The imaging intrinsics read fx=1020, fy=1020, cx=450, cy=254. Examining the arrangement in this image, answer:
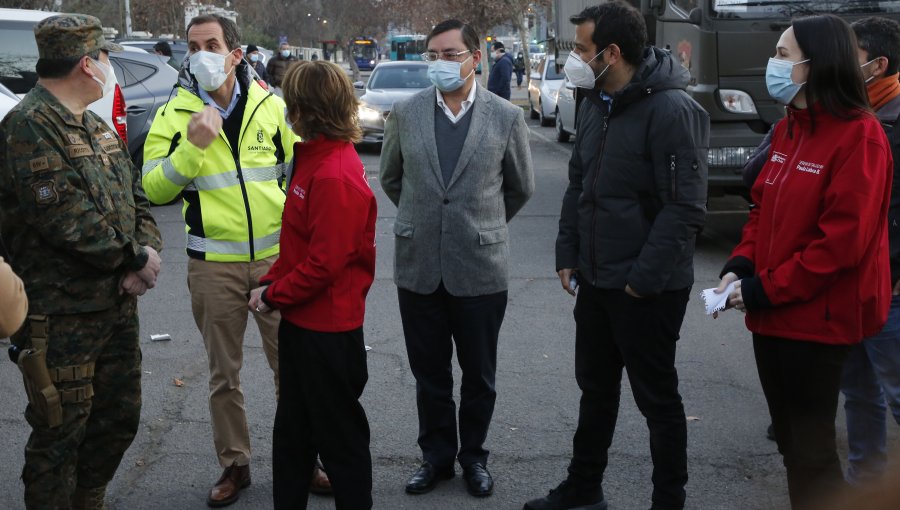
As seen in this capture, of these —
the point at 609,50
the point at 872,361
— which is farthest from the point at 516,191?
the point at 872,361

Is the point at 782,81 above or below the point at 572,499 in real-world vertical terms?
above

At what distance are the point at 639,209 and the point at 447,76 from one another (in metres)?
1.13

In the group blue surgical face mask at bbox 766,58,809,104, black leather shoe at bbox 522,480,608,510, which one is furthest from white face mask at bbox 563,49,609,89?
black leather shoe at bbox 522,480,608,510

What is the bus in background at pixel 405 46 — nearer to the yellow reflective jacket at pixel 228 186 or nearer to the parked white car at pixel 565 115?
the parked white car at pixel 565 115

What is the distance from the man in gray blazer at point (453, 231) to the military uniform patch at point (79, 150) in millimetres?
1404

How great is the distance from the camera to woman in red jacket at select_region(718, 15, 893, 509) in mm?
3301

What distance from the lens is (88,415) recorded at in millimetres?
3732

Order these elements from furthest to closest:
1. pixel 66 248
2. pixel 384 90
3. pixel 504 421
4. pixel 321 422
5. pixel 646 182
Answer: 1. pixel 384 90
2. pixel 504 421
3. pixel 646 182
4. pixel 321 422
5. pixel 66 248

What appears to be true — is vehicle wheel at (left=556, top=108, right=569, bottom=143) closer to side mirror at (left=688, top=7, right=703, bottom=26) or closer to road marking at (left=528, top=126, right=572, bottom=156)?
road marking at (left=528, top=126, right=572, bottom=156)

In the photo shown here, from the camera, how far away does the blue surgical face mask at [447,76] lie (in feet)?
14.7

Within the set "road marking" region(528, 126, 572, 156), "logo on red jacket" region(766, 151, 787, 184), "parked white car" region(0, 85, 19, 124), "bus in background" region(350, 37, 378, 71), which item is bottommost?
"road marking" region(528, 126, 572, 156)

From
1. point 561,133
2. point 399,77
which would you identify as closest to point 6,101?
point 399,77

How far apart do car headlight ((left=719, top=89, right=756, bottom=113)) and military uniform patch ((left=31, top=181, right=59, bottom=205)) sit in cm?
672

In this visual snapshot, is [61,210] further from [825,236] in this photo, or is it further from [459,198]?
[825,236]
